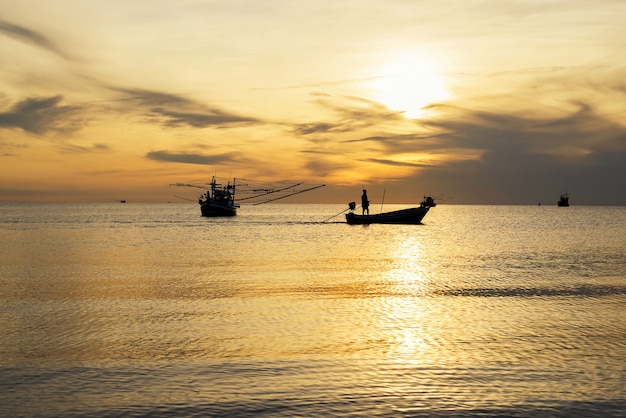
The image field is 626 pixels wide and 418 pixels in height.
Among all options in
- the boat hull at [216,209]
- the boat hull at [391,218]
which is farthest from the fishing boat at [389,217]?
the boat hull at [216,209]

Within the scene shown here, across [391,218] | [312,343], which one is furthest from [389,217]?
[312,343]

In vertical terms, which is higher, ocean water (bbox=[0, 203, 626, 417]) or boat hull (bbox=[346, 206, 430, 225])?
boat hull (bbox=[346, 206, 430, 225])

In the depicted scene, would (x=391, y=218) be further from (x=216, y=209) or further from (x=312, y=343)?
(x=312, y=343)

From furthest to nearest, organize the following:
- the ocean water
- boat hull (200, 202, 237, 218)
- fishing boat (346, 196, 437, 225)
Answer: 1. boat hull (200, 202, 237, 218)
2. fishing boat (346, 196, 437, 225)
3. the ocean water

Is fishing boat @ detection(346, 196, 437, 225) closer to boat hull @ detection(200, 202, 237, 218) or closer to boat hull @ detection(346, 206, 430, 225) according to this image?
boat hull @ detection(346, 206, 430, 225)

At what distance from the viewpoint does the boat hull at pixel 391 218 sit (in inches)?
3706

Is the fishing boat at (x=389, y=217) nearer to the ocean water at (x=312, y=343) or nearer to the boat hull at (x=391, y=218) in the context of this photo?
the boat hull at (x=391, y=218)

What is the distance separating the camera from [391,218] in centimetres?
9744

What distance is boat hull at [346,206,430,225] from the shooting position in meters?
94.1

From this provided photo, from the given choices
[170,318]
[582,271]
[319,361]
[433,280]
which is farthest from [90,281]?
[582,271]

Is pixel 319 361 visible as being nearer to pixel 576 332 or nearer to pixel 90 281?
pixel 576 332

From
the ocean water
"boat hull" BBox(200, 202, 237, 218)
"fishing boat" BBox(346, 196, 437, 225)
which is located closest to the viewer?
the ocean water

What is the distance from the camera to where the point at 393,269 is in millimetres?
36031

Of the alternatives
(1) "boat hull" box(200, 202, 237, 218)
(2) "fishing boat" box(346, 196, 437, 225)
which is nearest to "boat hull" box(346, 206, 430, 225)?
(2) "fishing boat" box(346, 196, 437, 225)
